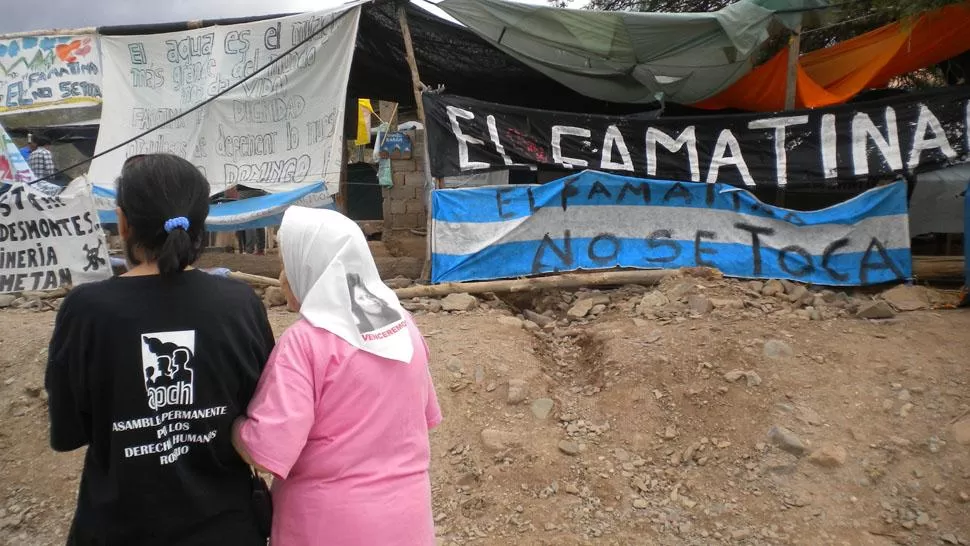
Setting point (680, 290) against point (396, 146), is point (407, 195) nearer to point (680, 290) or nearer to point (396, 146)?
point (396, 146)

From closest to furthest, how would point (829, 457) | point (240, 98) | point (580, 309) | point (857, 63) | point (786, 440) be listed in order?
point (829, 457) → point (786, 440) → point (580, 309) → point (240, 98) → point (857, 63)

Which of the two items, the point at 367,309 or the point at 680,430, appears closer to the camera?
the point at 367,309

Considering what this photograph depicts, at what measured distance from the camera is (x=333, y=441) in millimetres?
1567

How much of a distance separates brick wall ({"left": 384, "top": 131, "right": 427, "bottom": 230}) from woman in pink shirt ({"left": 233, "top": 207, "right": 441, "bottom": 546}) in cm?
850

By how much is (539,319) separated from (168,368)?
4316 millimetres

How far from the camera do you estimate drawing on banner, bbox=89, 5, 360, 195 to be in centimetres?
643

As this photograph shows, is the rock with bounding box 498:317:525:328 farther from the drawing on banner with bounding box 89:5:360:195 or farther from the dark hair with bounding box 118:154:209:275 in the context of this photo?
the dark hair with bounding box 118:154:209:275

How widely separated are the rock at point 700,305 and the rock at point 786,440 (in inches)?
54.3

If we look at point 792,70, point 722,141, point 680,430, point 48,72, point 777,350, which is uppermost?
point 48,72

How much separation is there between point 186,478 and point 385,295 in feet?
2.04

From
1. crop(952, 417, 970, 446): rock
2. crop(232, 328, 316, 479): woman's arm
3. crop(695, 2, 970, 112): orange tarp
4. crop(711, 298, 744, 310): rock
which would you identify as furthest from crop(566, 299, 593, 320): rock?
crop(232, 328, 316, 479): woman's arm

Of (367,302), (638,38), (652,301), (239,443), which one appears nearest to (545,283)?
(652,301)

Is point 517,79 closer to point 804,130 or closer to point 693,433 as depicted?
point 804,130

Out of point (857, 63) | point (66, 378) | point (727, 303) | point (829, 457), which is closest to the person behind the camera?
point (66, 378)
